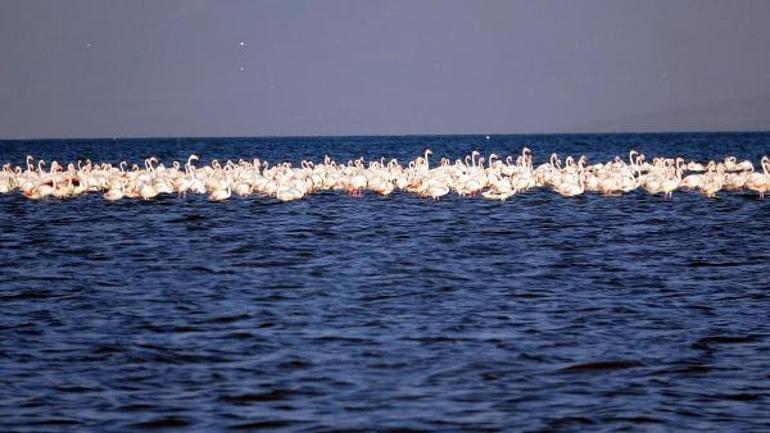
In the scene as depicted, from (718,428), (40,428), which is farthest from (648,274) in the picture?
(40,428)

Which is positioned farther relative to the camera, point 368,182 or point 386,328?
point 368,182

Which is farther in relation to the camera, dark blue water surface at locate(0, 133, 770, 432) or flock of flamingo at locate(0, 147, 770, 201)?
flock of flamingo at locate(0, 147, 770, 201)

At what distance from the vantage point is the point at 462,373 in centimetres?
1117

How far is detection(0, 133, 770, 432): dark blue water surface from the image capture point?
9.97 metres

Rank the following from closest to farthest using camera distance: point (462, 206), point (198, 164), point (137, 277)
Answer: point (137, 277)
point (462, 206)
point (198, 164)

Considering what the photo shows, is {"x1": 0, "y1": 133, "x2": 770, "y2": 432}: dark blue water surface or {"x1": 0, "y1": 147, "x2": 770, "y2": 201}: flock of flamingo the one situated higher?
{"x1": 0, "y1": 147, "x2": 770, "y2": 201}: flock of flamingo

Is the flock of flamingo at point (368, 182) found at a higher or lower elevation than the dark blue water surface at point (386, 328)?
higher

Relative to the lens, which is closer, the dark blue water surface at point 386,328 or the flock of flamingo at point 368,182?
the dark blue water surface at point 386,328

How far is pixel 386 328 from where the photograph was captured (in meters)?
13.4

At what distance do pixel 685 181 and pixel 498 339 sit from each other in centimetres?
2335

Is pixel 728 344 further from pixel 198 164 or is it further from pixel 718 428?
pixel 198 164

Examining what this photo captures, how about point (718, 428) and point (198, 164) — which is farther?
point (198, 164)

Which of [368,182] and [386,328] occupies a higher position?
[368,182]

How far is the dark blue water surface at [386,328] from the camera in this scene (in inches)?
392
